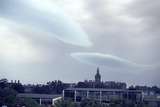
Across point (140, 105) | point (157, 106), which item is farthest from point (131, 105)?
point (157, 106)

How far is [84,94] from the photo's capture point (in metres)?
74.2

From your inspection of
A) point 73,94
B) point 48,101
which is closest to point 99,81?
point 73,94

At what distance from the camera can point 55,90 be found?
82500 mm

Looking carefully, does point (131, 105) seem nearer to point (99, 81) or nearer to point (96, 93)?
point (96, 93)

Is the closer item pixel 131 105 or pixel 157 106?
pixel 131 105

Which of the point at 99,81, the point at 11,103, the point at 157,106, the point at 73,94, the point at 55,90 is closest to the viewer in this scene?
the point at 11,103

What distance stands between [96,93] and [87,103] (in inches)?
1219

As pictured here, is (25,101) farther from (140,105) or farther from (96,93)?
(96,93)

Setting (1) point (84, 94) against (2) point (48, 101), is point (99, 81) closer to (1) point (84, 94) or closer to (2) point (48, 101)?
(1) point (84, 94)

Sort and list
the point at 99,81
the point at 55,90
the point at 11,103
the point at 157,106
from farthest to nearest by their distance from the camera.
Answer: the point at 99,81
the point at 55,90
the point at 157,106
the point at 11,103

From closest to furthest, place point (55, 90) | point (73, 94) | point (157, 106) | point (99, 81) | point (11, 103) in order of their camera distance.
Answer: point (11, 103) → point (157, 106) → point (73, 94) → point (55, 90) → point (99, 81)

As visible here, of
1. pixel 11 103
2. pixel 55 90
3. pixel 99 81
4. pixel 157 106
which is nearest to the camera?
pixel 11 103

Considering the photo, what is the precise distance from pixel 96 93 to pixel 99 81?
49.7 feet

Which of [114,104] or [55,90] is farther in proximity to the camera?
[55,90]
